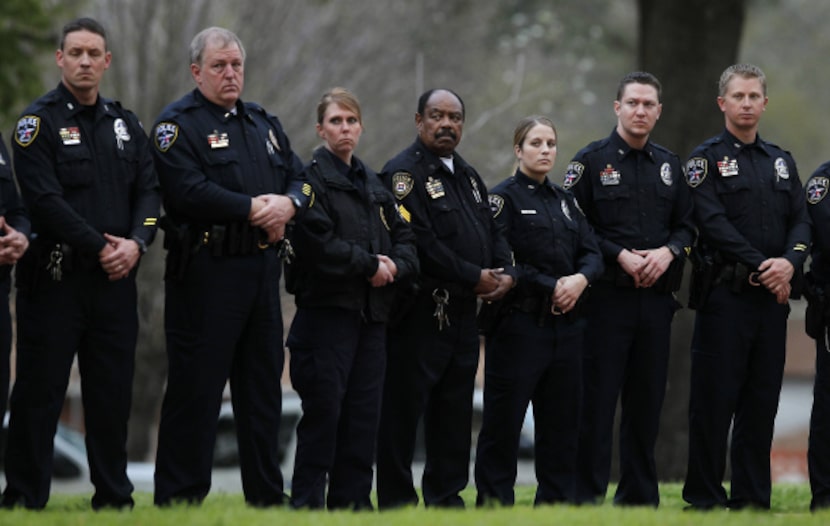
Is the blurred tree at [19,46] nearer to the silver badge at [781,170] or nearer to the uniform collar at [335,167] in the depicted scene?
the uniform collar at [335,167]

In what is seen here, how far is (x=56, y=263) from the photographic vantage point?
26.2 ft

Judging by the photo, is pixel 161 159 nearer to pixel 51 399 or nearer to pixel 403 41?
pixel 51 399

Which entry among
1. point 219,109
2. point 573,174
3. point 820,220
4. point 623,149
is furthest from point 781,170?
point 219,109

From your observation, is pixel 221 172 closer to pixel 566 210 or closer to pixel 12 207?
pixel 12 207

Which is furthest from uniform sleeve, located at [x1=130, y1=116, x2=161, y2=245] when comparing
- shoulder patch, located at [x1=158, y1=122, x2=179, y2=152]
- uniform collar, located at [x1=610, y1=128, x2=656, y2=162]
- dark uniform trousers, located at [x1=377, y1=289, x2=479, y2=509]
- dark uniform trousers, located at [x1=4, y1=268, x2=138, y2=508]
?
uniform collar, located at [x1=610, y1=128, x2=656, y2=162]

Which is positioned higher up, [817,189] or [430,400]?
[817,189]

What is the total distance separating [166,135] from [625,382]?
3481 mm

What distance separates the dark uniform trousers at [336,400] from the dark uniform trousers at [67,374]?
3.31ft

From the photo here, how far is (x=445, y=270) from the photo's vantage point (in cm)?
894

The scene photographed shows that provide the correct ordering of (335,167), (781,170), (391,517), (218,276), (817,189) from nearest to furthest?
(391,517) < (218,276) < (335,167) < (781,170) < (817,189)

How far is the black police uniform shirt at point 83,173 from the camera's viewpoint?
7.95 m

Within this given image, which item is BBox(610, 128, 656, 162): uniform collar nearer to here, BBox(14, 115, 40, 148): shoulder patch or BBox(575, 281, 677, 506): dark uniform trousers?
BBox(575, 281, 677, 506): dark uniform trousers

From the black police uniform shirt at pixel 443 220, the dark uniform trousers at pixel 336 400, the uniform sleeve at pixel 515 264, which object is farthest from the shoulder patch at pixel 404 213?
the dark uniform trousers at pixel 336 400

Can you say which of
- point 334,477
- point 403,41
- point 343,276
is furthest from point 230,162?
point 403,41
